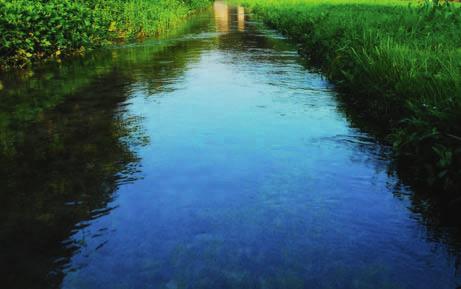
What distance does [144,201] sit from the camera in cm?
503

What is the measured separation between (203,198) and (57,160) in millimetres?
2211

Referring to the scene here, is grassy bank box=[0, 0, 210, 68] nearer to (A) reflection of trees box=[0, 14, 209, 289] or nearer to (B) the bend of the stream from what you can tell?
(A) reflection of trees box=[0, 14, 209, 289]

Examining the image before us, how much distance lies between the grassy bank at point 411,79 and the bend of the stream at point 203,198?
439 mm

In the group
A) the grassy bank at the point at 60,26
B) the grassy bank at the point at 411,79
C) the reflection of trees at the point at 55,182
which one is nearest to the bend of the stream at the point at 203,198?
the reflection of trees at the point at 55,182

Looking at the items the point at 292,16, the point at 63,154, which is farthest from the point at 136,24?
the point at 63,154

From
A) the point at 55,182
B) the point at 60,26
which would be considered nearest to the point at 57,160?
the point at 55,182

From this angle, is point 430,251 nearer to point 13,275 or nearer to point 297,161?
point 297,161

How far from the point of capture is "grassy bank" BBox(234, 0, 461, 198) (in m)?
5.30

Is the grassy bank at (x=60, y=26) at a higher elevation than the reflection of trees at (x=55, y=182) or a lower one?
higher

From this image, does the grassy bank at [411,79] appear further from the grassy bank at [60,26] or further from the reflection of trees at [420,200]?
the grassy bank at [60,26]

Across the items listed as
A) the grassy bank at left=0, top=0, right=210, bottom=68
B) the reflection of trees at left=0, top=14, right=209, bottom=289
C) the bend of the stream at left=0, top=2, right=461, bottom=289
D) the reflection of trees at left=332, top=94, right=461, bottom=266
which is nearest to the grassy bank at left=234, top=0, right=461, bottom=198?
the reflection of trees at left=332, top=94, right=461, bottom=266

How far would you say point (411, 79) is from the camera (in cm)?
691

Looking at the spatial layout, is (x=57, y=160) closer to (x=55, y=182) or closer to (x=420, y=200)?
(x=55, y=182)

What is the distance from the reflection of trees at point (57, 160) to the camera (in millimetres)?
4094
